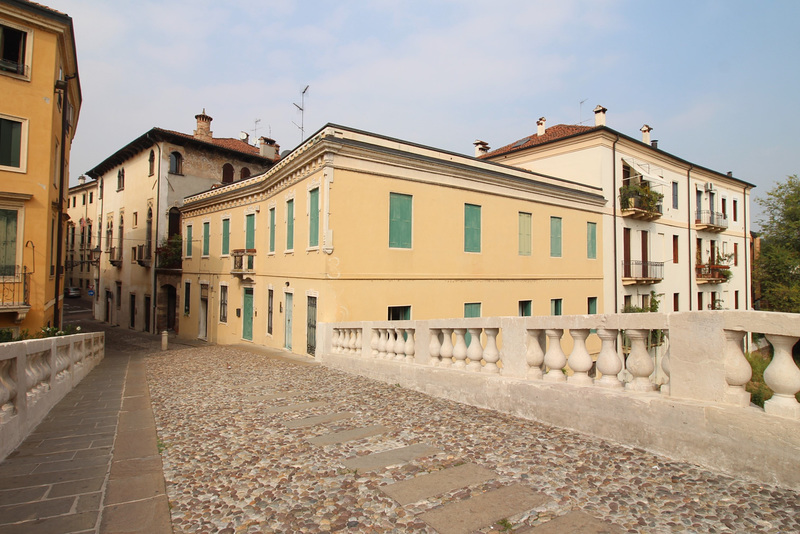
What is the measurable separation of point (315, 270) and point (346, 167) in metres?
3.15

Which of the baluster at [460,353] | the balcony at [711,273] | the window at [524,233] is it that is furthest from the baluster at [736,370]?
the balcony at [711,273]

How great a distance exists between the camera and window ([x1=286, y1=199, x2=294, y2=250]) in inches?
598

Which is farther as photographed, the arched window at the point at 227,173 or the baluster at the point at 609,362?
the arched window at the point at 227,173

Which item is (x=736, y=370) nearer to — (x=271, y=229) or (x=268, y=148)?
(x=271, y=229)

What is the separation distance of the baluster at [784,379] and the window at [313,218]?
11.2 m

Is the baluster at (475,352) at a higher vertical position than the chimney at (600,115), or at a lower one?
lower

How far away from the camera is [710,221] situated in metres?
28.5

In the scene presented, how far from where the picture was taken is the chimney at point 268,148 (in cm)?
3014

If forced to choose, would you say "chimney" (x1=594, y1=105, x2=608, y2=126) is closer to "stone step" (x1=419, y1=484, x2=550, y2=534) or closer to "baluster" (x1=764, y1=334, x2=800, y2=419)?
"baluster" (x1=764, y1=334, x2=800, y2=419)

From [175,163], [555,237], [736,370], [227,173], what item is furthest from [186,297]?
[736,370]

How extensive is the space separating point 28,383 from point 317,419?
3.20m

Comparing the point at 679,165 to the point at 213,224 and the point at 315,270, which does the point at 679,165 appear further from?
the point at 213,224

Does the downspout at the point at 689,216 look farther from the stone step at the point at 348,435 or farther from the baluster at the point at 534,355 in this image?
the stone step at the point at 348,435

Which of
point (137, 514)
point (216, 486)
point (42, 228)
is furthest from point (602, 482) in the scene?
point (42, 228)
